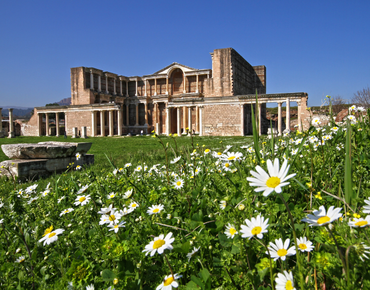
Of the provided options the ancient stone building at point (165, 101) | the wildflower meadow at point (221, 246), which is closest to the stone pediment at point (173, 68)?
the ancient stone building at point (165, 101)

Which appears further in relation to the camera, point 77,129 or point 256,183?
point 77,129

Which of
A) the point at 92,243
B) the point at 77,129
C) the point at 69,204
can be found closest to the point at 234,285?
the point at 92,243

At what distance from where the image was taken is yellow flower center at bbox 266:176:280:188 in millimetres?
841

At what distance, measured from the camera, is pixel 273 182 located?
2.79 feet

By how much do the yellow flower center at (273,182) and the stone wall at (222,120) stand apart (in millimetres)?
25967

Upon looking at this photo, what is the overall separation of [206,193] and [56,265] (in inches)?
47.1

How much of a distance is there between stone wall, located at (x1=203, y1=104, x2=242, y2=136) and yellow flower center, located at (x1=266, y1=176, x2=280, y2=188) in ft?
85.2

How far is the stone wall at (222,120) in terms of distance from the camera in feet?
86.8

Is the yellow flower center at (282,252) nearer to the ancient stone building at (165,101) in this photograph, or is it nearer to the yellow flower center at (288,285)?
the yellow flower center at (288,285)

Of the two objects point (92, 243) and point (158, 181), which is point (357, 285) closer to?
point (92, 243)

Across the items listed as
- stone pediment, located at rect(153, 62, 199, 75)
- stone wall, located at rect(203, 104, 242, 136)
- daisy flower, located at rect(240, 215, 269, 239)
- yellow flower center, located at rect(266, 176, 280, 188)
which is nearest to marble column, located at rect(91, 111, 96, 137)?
stone pediment, located at rect(153, 62, 199, 75)

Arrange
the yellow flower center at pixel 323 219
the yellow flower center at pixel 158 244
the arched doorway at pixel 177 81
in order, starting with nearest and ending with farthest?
the yellow flower center at pixel 323 219 → the yellow flower center at pixel 158 244 → the arched doorway at pixel 177 81

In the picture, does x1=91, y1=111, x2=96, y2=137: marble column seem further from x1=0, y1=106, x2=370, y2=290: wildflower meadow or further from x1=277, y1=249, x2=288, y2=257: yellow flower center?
x1=277, y1=249, x2=288, y2=257: yellow flower center

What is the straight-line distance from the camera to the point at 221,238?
130 cm
